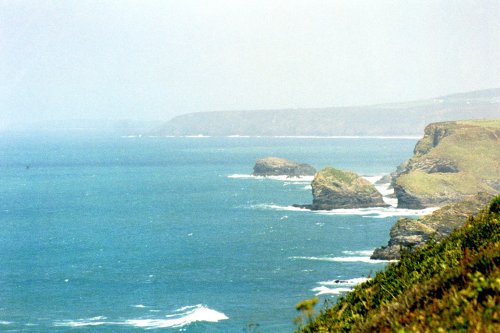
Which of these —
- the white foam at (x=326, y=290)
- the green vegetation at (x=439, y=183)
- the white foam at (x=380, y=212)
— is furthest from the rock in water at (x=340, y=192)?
the white foam at (x=326, y=290)

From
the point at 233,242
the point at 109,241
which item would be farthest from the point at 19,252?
the point at 233,242

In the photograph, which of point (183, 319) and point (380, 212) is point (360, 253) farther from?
point (380, 212)

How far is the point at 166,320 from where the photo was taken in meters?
73.8

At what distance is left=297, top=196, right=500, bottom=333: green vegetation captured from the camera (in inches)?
470

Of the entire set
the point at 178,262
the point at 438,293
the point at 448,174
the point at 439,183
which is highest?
the point at 438,293

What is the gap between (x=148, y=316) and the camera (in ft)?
249

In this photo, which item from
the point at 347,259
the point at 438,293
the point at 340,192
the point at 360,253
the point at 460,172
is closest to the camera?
the point at 438,293

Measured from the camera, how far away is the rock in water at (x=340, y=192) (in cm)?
16100

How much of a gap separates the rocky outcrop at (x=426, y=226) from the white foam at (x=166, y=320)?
30008 mm

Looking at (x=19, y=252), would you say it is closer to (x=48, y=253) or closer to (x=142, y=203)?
(x=48, y=253)

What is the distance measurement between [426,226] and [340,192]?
59566 mm

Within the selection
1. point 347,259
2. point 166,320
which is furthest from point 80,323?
point 347,259

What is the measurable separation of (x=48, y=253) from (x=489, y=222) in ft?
336

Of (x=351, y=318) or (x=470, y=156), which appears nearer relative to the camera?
(x=351, y=318)
